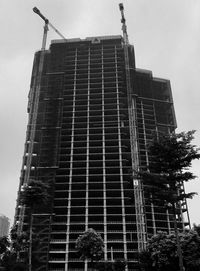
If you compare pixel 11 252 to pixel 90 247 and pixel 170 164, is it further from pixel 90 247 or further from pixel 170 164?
pixel 170 164

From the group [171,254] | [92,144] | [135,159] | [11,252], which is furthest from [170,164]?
[92,144]

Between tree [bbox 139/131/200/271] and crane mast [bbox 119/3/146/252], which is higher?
crane mast [bbox 119/3/146/252]

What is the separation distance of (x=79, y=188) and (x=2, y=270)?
2501 inches

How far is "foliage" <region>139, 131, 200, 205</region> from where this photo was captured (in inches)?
1650

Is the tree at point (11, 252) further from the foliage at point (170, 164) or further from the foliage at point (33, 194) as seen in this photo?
the foliage at point (170, 164)

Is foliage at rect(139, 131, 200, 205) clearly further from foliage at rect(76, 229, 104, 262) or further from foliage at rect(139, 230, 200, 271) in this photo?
foliage at rect(76, 229, 104, 262)

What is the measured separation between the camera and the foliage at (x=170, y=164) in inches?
1650

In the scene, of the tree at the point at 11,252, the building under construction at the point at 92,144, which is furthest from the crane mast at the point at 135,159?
the tree at the point at 11,252

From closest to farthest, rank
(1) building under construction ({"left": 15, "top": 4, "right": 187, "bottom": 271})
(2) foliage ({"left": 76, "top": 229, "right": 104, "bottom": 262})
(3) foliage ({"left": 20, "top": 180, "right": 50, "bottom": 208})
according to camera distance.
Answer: (3) foliage ({"left": 20, "top": 180, "right": 50, "bottom": 208}) < (2) foliage ({"left": 76, "top": 229, "right": 104, "bottom": 262}) < (1) building under construction ({"left": 15, "top": 4, "right": 187, "bottom": 271})

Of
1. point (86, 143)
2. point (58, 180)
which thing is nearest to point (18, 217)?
point (58, 180)

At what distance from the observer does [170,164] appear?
42.1 m

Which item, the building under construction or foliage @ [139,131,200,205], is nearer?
foliage @ [139,131,200,205]

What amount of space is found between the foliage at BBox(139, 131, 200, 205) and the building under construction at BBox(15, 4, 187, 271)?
2303 inches

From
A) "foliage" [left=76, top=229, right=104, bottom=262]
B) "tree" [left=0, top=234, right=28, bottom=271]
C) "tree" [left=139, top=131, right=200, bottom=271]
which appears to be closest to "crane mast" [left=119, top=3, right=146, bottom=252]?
"foliage" [left=76, top=229, right=104, bottom=262]
